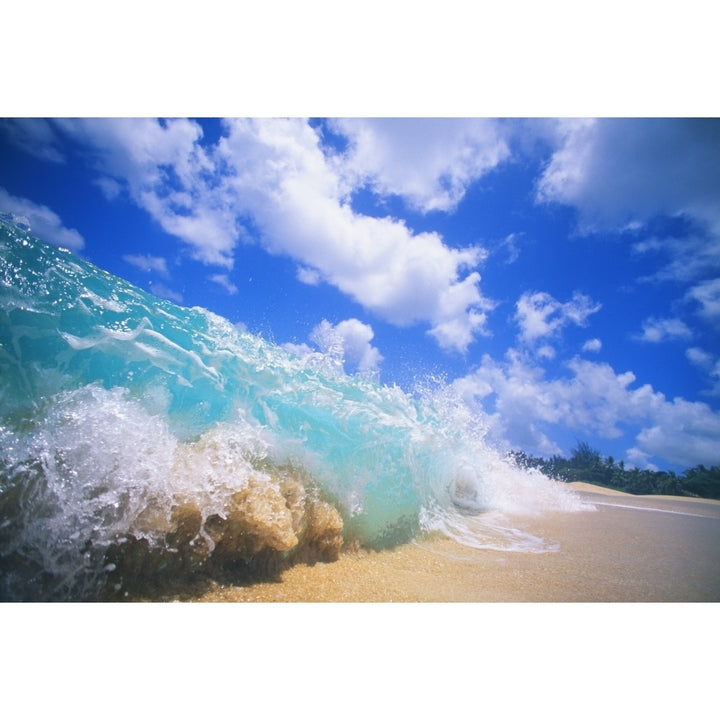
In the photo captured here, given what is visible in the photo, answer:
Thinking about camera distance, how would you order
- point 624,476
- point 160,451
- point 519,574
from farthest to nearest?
point 624,476, point 519,574, point 160,451

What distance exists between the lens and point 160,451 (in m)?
1.86

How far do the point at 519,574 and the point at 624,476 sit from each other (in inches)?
290

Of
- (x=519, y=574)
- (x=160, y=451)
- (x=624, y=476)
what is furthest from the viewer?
(x=624, y=476)

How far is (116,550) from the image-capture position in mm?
A: 1592

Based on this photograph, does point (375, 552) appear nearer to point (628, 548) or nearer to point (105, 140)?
point (628, 548)

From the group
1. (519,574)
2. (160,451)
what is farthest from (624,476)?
(160,451)

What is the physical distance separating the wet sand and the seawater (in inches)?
5.3

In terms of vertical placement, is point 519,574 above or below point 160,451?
below

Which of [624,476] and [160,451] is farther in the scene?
[624,476]

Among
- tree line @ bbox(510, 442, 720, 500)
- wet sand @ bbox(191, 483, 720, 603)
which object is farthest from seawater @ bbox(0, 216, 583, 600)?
tree line @ bbox(510, 442, 720, 500)

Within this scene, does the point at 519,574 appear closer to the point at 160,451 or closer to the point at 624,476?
the point at 160,451

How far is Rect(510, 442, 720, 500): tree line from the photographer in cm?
423
